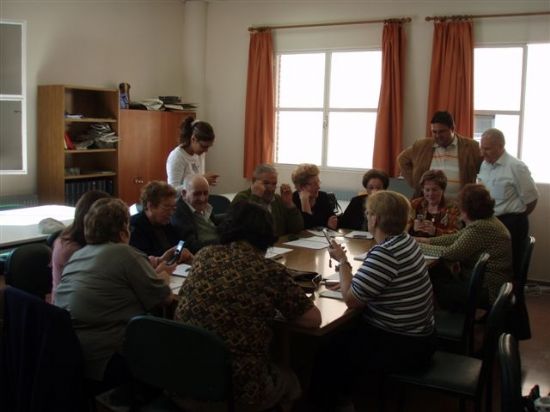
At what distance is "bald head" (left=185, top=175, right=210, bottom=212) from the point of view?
11.6ft

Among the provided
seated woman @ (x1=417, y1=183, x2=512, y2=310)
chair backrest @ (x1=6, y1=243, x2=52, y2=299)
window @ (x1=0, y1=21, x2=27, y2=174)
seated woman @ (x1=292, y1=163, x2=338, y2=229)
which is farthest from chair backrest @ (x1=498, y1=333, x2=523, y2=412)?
window @ (x1=0, y1=21, x2=27, y2=174)

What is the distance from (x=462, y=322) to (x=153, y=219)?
176 cm

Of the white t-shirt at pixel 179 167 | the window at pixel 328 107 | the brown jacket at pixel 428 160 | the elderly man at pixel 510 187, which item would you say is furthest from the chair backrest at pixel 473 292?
the window at pixel 328 107

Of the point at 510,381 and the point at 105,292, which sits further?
the point at 105,292

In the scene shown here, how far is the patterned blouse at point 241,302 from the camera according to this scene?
198 centimetres

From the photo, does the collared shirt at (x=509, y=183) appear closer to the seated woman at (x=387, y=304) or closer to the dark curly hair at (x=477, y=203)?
the dark curly hair at (x=477, y=203)

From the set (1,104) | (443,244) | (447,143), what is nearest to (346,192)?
(447,143)

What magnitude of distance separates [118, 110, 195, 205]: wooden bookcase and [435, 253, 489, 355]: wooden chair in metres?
3.88

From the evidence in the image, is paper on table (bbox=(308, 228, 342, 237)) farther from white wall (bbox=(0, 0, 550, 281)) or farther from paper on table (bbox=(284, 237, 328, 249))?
white wall (bbox=(0, 0, 550, 281))

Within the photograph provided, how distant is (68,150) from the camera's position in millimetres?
5586

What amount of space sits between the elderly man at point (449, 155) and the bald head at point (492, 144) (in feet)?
0.49

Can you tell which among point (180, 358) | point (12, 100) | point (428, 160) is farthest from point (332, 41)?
point (180, 358)

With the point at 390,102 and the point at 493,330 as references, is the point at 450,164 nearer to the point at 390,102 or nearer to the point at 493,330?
the point at 390,102

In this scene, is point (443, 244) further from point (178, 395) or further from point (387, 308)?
point (178, 395)
